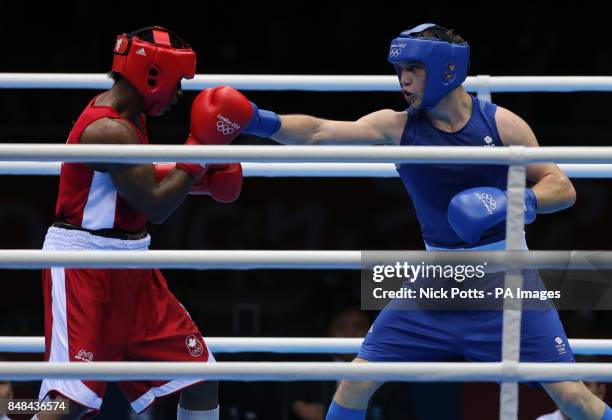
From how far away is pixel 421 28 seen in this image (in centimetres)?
320

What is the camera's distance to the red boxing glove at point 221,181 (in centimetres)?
300

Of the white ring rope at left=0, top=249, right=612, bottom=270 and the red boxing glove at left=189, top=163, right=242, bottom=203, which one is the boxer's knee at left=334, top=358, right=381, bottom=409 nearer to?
the red boxing glove at left=189, top=163, right=242, bottom=203

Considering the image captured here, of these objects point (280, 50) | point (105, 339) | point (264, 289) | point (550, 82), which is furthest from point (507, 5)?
point (105, 339)

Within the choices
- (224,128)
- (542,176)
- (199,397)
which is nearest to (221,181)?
(224,128)

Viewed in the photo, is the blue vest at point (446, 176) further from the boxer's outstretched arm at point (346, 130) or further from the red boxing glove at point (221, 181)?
the red boxing glove at point (221, 181)

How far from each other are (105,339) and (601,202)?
17.0ft

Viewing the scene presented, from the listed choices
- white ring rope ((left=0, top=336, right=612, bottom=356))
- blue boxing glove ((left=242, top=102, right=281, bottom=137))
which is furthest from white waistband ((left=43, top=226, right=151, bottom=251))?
blue boxing glove ((left=242, top=102, right=281, bottom=137))

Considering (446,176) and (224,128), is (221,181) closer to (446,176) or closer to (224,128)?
(224,128)

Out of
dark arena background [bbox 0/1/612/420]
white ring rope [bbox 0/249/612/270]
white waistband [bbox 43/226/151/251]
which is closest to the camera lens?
white ring rope [bbox 0/249/612/270]

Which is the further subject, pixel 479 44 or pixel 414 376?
pixel 479 44

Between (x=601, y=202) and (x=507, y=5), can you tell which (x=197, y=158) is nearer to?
(x=601, y=202)

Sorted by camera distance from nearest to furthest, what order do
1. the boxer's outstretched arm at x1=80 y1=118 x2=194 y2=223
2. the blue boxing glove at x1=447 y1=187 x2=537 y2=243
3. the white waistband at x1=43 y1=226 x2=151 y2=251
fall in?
the blue boxing glove at x1=447 y1=187 x2=537 y2=243
the boxer's outstretched arm at x1=80 y1=118 x2=194 y2=223
the white waistband at x1=43 y1=226 x2=151 y2=251

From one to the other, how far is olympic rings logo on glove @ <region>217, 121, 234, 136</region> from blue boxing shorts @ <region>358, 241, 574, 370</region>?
67 centimetres

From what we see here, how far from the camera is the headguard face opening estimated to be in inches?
116
